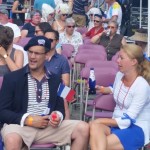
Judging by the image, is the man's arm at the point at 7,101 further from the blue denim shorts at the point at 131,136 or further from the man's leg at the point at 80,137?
the blue denim shorts at the point at 131,136

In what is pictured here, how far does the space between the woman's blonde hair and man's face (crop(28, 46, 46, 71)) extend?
0.79m

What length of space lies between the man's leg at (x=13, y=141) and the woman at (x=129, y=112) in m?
0.67

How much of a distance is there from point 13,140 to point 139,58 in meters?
1.45

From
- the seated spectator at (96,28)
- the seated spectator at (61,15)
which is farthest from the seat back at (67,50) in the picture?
the seated spectator at (96,28)

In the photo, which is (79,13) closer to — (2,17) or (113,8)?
(113,8)

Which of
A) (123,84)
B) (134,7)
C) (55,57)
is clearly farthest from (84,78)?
(134,7)

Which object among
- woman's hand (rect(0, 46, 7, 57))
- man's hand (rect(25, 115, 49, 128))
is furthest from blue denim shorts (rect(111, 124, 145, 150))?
woman's hand (rect(0, 46, 7, 57))

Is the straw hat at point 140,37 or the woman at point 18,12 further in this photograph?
the woman at point 18,12

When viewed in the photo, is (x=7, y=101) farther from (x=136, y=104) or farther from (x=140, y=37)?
(x=140, y=37)

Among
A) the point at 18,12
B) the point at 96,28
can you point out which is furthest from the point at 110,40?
the point at 18,12

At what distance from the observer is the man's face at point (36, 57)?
19.8 ft

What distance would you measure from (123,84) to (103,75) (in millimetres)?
1492

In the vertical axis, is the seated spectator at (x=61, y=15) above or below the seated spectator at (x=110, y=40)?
above

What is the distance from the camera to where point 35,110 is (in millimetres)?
6051
